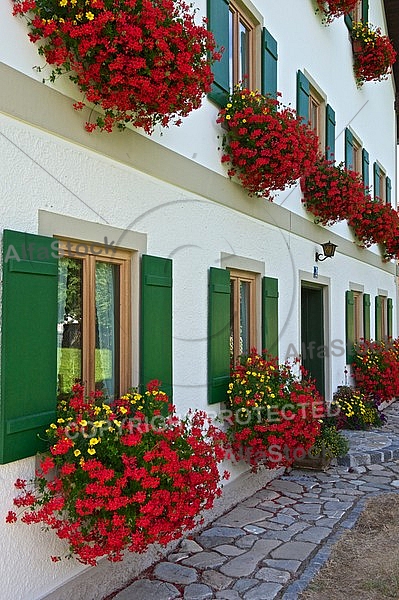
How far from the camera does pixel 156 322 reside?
198 inches

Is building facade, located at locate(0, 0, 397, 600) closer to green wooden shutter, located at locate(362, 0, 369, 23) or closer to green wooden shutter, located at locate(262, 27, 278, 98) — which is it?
green wooden shutter, located at locate(262, 27, 278, 98)

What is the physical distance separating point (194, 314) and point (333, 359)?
17.1ft

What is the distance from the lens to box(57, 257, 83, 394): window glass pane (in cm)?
433

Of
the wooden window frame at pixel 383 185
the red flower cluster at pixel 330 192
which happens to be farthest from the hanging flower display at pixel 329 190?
the wooden window frame at pixel 383 185

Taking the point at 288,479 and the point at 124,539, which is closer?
the point at 124,539

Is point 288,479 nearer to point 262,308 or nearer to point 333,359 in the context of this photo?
point 262,308

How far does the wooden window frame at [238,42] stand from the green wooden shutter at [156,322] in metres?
2.70

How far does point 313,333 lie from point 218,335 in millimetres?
4581

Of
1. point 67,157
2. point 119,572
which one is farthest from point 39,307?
point 119,572

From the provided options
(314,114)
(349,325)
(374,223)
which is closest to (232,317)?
(314,114)

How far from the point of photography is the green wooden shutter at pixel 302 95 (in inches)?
343

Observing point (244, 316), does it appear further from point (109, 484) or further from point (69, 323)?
point (109, 484)

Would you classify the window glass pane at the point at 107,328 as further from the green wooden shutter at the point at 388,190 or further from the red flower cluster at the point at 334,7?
the green wooden shutter at the point at 388,190

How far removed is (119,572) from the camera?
459 cm
